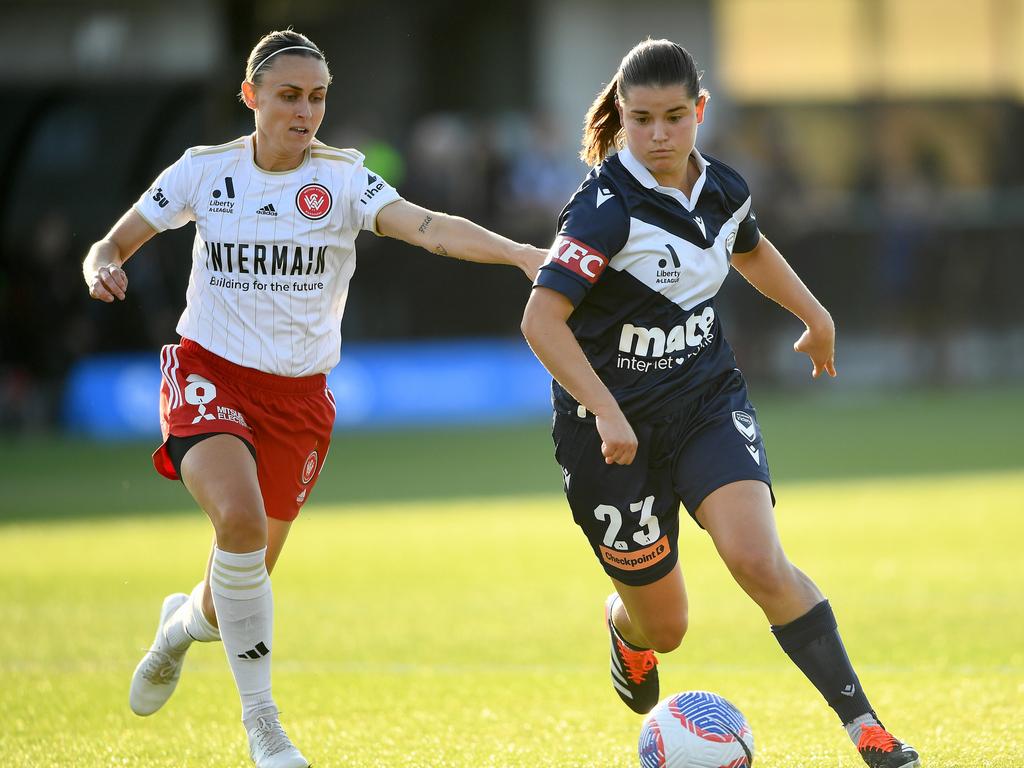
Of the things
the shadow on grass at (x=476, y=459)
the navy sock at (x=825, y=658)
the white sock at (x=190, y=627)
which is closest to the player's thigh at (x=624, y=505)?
the navy sock at (x=825, y=658)

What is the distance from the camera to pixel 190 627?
5402 mm

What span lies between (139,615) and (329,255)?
310 cm

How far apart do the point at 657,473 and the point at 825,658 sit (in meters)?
0.78

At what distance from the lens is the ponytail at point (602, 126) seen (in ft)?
16.5

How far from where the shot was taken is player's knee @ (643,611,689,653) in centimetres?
504

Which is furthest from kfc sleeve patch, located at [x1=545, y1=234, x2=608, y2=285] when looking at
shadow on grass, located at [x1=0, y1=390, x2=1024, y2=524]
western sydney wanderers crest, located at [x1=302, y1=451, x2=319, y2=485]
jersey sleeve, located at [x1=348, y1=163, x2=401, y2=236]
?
shadow on grass, located at [x1=0, y1=390, x2=1024, y2=524]

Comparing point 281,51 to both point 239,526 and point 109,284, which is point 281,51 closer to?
point 109,284

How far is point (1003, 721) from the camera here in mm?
5047

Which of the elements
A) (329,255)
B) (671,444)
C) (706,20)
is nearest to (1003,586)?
(671,444)

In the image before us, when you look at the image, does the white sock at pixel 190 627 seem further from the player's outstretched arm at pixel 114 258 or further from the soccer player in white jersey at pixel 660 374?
the soccer player in white jersey at pixel 660 374

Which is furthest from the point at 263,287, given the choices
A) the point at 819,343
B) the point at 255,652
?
the point at 819,343

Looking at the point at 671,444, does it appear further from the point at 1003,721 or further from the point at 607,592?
the point at 607,592

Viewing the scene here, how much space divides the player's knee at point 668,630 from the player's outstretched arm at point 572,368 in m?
0.68

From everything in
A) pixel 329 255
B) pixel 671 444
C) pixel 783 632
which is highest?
pixel 329 255
